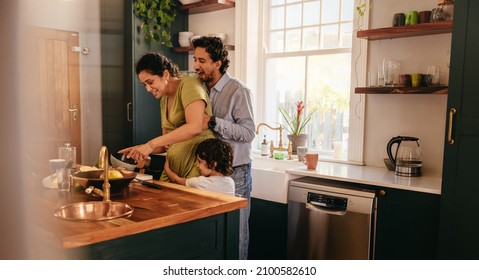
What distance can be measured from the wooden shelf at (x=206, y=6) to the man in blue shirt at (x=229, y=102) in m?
1.54

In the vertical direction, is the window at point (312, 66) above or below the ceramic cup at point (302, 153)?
above

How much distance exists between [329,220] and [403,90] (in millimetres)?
909

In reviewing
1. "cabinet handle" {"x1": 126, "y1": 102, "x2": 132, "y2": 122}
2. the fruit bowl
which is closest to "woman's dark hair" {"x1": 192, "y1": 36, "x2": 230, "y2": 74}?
the fruit bowl

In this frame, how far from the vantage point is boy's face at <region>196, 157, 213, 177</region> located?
200 cm

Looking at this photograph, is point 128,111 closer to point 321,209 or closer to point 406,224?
point 321,209

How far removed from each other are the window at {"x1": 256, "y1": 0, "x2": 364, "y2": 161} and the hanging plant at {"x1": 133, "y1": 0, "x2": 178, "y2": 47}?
852 mm

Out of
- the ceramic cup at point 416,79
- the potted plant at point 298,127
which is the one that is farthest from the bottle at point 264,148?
the ceramic cup at point 416,79

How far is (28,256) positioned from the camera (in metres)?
0.30

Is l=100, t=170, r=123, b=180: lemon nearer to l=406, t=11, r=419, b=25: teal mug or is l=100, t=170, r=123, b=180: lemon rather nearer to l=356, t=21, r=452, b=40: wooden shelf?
l=356, t=21, r=452, b=40: wooden shelf

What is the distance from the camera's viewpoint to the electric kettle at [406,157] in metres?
2.53

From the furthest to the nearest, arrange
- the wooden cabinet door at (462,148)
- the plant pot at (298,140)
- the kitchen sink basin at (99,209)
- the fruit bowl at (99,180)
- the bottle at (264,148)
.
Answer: the bottle at (264,148) → the plant pot at (298,140) → the wooden cabinet door at (462,148) → the fruit bowl at (99,180) → the kitchen sink basin at (99,209)

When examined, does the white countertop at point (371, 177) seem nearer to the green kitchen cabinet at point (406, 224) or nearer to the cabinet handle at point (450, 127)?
the green kitchen cabinet at point (406, 224)
